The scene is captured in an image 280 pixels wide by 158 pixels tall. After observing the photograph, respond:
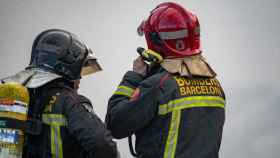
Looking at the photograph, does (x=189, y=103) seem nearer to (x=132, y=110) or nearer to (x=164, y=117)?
(x=164, y=117)

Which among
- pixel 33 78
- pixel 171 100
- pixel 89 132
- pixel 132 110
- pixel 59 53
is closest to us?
pixel 89 132

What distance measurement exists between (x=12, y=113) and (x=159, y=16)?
2146 mm

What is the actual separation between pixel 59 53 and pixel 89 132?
1242mm

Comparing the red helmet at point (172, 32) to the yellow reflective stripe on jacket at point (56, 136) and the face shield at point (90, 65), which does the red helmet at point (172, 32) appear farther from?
the yellow reflective stripe on jacket at point (56, 136)

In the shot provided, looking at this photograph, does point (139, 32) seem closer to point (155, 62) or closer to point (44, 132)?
point (155, 62)

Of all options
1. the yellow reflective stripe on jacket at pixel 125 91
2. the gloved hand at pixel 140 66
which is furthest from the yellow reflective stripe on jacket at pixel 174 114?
the gloved hand at pixel 140 66

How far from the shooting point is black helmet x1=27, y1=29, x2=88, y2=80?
946 centimetres

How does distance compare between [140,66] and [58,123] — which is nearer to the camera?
[58,123]

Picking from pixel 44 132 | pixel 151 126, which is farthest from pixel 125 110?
pixel 44 132

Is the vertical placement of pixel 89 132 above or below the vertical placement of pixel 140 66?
below

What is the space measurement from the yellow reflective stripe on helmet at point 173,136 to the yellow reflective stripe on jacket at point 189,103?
72mm

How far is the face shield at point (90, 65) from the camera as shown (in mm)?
9969

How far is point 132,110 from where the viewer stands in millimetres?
8891

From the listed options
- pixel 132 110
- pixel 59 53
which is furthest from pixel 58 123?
pixel 59 53
